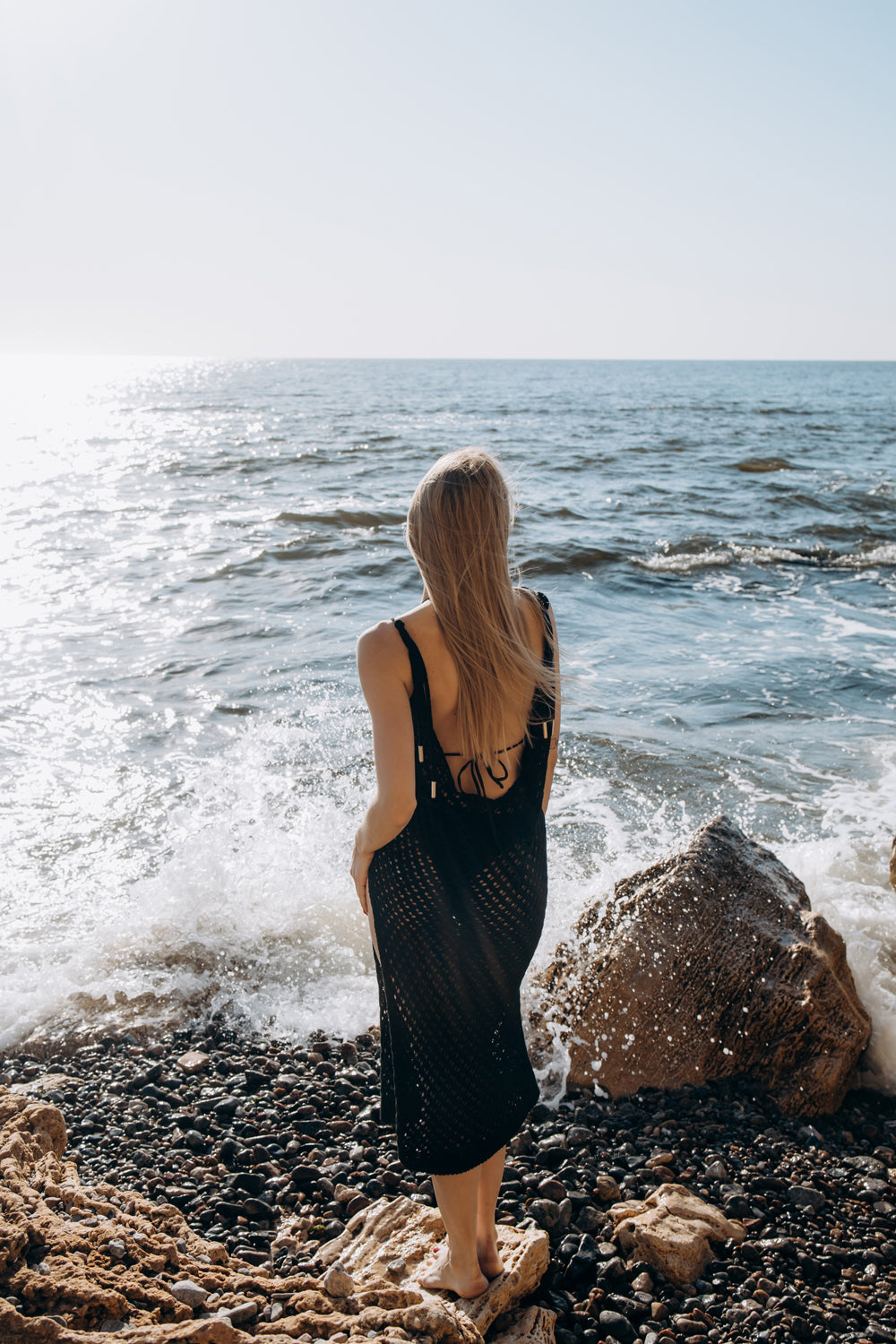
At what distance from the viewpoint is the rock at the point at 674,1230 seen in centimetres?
278

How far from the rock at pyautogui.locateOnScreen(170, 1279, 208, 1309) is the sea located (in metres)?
1.98

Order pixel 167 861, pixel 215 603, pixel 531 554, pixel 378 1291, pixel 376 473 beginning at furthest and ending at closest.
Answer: pixel 376 473, pixel 531 554, pixel 215 603, pixel 167 861, pixel 378 1291

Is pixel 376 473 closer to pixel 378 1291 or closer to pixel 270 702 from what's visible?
pixel 270 702

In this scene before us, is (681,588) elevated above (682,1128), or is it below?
above

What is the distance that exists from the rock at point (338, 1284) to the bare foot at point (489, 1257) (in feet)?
1.31

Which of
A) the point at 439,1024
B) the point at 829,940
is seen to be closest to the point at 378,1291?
the point at 439,1024

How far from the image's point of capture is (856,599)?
1262 centimetres

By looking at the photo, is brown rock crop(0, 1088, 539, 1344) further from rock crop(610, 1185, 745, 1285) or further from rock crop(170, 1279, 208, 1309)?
rock crop(610, 1185, 745, 1285)

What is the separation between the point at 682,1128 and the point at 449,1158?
1.48m

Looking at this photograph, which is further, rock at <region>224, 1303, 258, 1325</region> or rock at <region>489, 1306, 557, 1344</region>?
rock at <region>489, 1306, 557, 1344</region>

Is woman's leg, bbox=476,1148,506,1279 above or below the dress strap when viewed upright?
below

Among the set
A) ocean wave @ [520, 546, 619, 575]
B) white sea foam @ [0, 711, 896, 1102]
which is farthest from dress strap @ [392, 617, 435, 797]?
ocean wave @ [520, 546, 619, 575]

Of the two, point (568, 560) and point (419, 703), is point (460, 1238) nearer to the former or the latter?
point (419, 703)

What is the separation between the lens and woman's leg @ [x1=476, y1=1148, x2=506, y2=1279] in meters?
2.59
